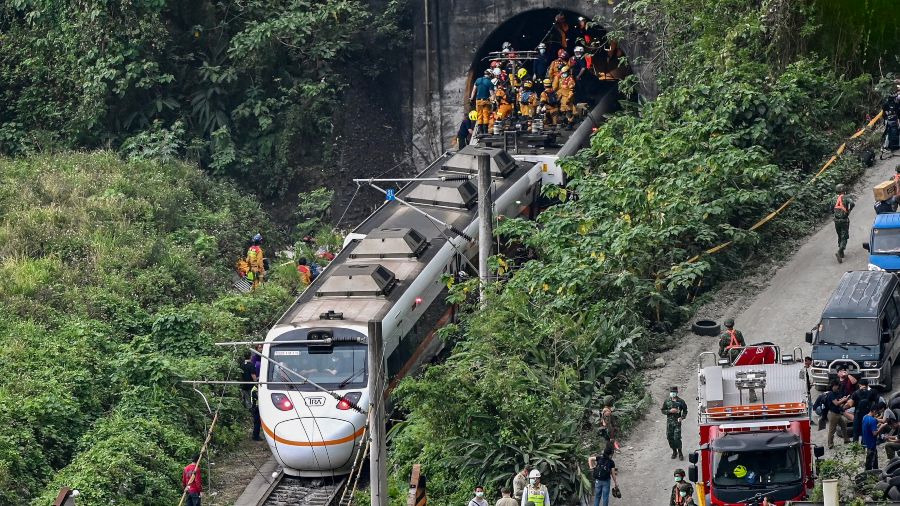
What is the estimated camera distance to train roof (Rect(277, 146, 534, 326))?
22.3 m

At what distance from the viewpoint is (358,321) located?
2145cm

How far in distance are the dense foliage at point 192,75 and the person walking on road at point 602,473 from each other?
65.3 feet

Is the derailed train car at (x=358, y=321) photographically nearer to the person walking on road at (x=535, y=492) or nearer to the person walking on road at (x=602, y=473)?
the person walking on road at (x=535, y=492)

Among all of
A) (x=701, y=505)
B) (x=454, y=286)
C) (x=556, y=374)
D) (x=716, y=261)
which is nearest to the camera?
(x=701, y=505)

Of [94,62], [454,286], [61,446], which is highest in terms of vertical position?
[94,62]

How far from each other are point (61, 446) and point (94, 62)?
1655cm

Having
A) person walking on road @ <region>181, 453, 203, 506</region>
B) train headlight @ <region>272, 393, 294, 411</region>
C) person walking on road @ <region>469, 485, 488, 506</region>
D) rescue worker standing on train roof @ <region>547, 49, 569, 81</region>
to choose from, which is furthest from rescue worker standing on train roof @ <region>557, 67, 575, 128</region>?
person walking on road @ <region>469, 485, 488, 506</region>

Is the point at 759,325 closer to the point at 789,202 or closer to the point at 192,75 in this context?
the point at 789,202

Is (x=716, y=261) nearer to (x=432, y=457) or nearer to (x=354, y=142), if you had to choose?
(x=432, y=457)

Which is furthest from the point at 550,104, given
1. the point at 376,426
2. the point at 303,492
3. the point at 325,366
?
the point at 376,426

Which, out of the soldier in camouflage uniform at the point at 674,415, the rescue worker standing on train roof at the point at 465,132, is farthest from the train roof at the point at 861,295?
the rescue worker standing on train roof at the point at 465,132

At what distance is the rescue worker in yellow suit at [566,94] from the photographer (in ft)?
104

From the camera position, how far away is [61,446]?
69.6 feet

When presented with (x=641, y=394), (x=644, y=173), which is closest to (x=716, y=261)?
(x=644, y=173)
